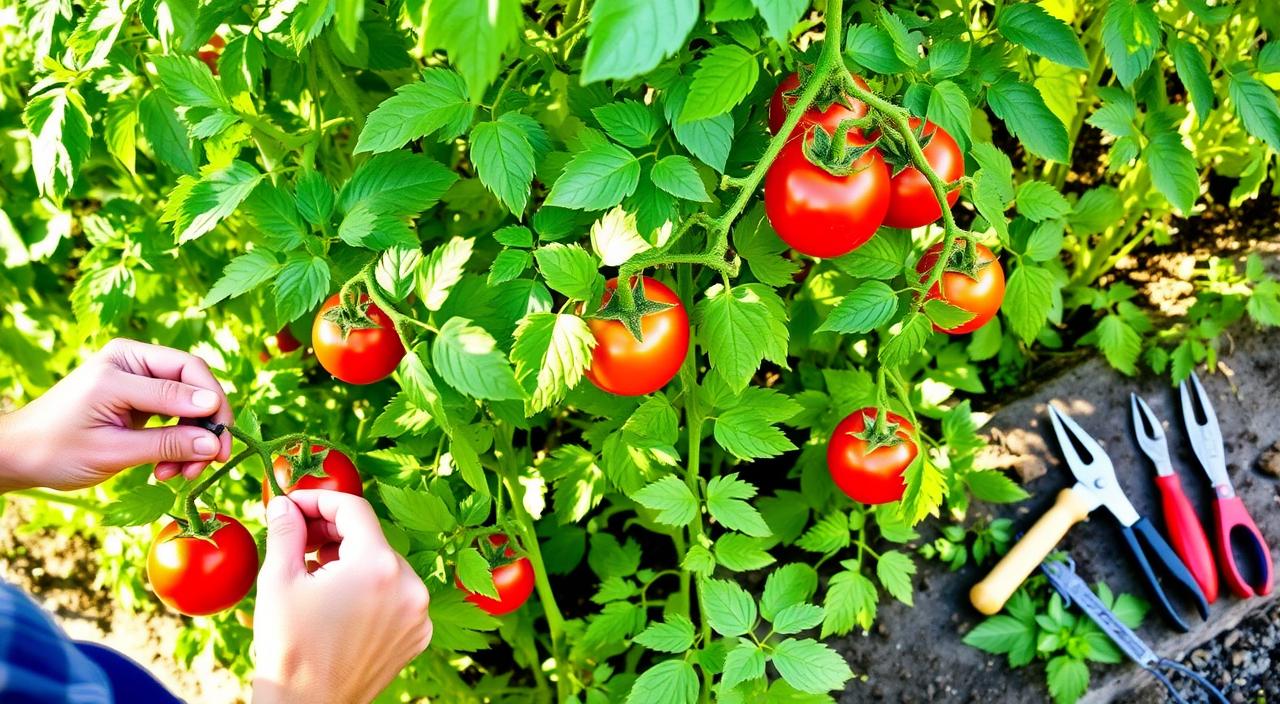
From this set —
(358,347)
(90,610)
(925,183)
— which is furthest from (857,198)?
(90,610)

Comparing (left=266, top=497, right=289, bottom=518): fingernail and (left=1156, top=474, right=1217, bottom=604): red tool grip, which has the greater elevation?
(left=266, top=497, right=289, bottom=518): fingernail

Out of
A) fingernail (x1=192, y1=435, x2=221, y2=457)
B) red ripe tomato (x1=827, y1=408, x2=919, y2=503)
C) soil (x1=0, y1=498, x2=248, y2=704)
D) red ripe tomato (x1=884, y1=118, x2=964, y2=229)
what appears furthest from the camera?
soil (x1=0, y1=498, x2=248, y2=704)

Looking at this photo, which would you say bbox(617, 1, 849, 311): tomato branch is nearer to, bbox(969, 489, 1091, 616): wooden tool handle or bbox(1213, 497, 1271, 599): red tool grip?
bbox(969, 489, 1091, 616): wooden tool handle

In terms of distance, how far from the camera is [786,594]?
1.19m

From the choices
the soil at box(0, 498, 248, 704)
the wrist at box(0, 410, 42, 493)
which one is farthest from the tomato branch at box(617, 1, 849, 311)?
the soil at box(0, 498, 248, 704)

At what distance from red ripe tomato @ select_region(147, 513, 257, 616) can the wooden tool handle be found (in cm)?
122

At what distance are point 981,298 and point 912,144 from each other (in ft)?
0.97

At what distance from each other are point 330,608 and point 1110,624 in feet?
4.46

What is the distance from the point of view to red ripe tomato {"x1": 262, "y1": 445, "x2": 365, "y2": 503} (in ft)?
3.43

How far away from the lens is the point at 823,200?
827 mm

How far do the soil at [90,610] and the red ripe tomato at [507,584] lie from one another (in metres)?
1.16

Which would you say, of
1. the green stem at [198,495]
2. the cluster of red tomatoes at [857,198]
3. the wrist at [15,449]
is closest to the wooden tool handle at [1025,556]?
the cluster of red tomatoes at [857,198]

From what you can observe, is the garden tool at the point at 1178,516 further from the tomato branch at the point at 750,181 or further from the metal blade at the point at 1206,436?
the tomato branch at the point at 750,181

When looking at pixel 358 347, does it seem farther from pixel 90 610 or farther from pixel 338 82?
pixel 90 610
